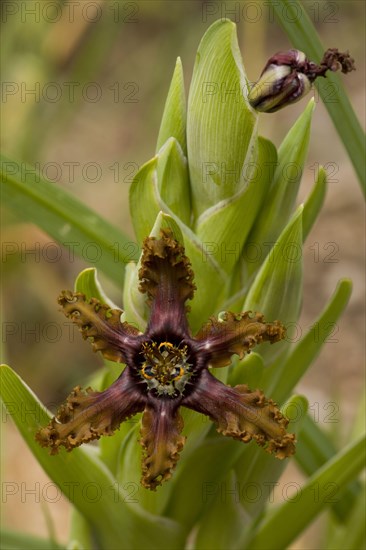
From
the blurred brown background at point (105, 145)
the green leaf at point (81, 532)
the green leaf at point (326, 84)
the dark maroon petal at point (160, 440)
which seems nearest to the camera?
the dark maroon petal at point (160, 440)

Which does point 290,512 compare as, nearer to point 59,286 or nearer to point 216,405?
point 216,405

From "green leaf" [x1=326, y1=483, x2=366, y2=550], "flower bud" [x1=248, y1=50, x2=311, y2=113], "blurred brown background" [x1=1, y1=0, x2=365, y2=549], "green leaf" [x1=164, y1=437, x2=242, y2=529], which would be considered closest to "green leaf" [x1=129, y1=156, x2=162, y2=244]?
"flower bud" [x1=248, y1=50, x2=311, y2=113]

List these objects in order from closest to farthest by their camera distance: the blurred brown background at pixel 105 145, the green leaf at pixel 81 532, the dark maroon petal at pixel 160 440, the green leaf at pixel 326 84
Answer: the dark maroon petal at pixel 160 440
the green leaf at pixel 326 84
the green leaf at pixel 81 532
the blurred brown background at pixel 105 145

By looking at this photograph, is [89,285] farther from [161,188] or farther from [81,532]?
[81,532]

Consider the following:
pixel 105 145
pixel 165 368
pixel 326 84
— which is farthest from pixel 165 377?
pixel 105 145

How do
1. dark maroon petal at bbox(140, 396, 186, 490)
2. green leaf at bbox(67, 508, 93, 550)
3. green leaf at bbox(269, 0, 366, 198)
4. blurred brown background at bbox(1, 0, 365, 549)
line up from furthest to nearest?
1. blurred brown background at bbox(1, 0, 365, 549)
2. green leaf at bbox(67, 508, 93, 550)
3. green leaf at bbox(269, 0, 366, 198)
4. dark maroon petal at bbox(140, 396, 186, 490)

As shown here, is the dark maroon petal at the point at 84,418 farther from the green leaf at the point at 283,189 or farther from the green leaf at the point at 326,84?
the green leaf at the point at 326,84

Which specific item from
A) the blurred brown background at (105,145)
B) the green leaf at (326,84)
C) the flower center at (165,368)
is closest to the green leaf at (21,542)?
the flower center at (165,368)

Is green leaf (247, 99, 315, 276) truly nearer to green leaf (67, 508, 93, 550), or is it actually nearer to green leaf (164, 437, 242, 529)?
green leaf (164, 437, 242, 529)
